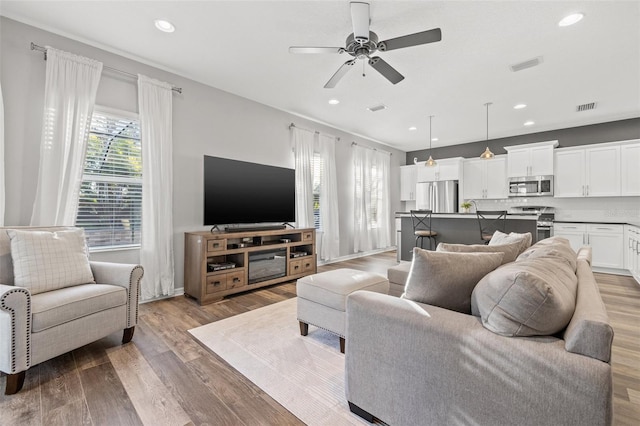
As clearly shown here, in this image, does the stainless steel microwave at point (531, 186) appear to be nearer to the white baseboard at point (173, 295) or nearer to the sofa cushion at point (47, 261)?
the white baseboard at point (173, 295)

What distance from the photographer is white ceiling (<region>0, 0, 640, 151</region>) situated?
249 cm

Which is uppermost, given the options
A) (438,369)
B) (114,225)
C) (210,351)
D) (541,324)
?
(114,225)

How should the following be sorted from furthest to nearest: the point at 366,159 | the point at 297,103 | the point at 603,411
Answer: the point at 366,159 → the point at 297,103 → the point at 603,411

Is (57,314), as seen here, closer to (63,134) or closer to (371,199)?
(63,134)

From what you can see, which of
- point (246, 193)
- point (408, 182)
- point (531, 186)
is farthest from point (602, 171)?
point (246, 193)

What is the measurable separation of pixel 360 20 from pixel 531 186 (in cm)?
559

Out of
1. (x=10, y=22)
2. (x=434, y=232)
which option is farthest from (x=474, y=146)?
(x=10, y=22)

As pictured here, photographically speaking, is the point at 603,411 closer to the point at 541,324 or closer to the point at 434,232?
the point at 541,324

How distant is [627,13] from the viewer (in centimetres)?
251

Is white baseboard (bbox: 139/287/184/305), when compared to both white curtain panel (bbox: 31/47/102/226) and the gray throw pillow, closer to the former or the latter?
white curtain panel (bbox: 31/47/102/226)

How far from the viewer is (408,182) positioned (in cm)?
788

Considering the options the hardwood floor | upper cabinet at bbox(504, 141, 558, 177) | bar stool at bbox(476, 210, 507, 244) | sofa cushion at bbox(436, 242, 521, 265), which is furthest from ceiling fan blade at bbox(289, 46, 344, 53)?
upper cabinet at bbox(504, 141, 558, 177)

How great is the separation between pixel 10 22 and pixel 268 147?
293 centimetres

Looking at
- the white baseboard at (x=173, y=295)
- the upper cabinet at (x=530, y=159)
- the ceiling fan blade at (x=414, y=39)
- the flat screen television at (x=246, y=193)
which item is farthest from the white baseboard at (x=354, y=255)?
the ceiling fan blade at (x=414, y=39)
